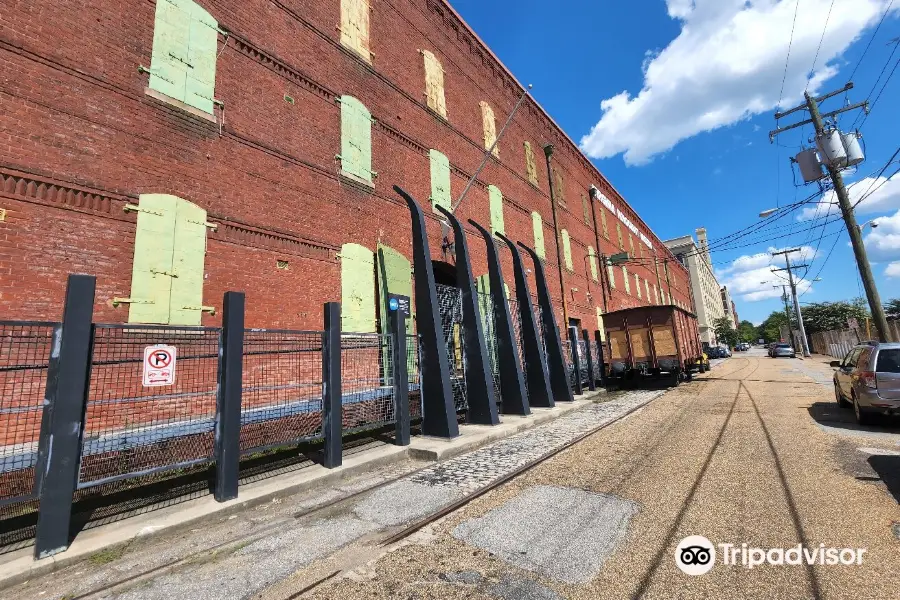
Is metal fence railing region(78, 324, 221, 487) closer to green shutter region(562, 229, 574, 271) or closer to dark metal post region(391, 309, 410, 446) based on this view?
dark metal post region(391, 309, 410, 446)

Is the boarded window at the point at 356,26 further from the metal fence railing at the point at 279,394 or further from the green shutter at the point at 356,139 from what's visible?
the metal fence railing at the point at 279,394

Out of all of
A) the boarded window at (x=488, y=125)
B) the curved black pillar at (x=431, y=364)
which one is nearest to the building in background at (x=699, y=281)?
the boarded window at (x=488, y=125)

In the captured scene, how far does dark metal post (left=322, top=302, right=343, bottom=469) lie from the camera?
577cm

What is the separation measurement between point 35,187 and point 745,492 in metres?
9.51

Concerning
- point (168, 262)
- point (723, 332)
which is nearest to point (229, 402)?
point (168, 262)

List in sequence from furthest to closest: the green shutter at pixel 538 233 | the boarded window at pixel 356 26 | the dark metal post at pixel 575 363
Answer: the green shutter at pixel 538 233, the dark metal post at pixel 575 363, the boarded window at pixel 356 26

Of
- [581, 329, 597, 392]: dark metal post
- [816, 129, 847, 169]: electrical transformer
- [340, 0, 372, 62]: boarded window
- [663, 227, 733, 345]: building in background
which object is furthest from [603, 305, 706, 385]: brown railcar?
[663, 227, 733, 345]: building in background

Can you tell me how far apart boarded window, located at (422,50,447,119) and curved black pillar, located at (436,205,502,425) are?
691 centimetres

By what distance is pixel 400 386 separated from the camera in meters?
7.00

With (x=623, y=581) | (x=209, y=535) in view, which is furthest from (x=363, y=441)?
(x=623, y=581)

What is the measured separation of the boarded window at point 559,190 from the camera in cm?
2175

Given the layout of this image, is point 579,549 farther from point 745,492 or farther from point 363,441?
point 363,441

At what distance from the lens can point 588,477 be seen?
5.21 meters

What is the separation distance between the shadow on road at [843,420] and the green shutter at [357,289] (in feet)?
30.9
